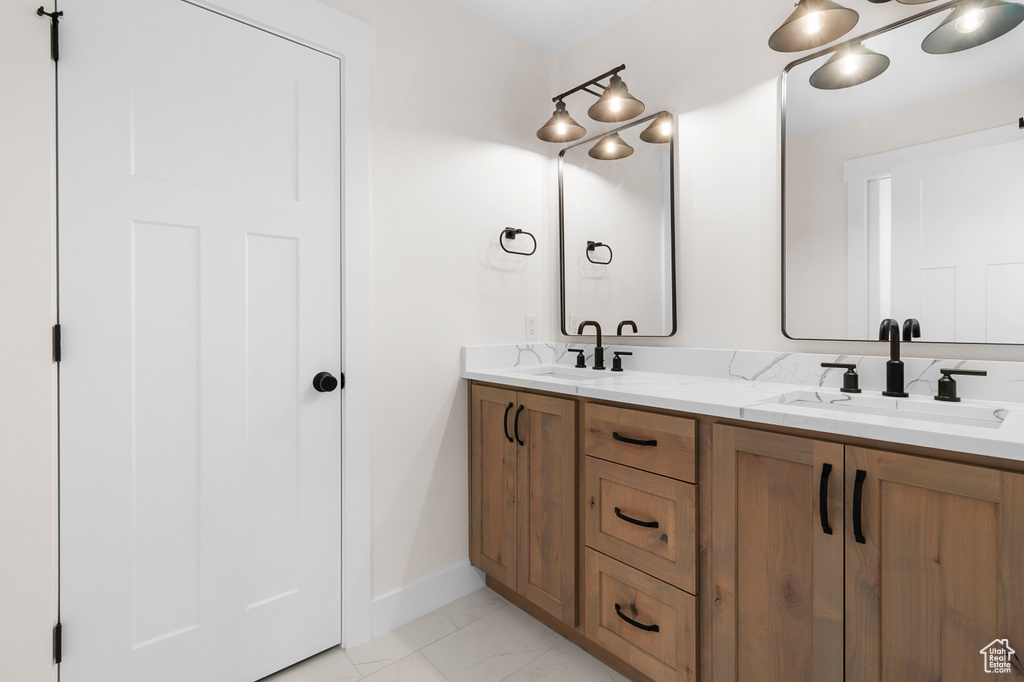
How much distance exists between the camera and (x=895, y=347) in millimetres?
1378

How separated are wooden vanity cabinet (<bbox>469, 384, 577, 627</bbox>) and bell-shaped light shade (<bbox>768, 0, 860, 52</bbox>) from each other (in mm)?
1268

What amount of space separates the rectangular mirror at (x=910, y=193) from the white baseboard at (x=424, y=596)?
1.61m

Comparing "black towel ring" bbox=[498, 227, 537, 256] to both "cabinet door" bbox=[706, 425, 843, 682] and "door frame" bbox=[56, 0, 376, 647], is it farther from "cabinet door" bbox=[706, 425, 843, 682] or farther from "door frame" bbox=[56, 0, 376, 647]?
"cabinet door" bbox=[706, 425, 843, 682]

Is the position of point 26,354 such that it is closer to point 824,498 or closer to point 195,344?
point 195,344

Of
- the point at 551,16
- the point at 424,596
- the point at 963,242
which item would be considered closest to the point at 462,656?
the point at 424,596

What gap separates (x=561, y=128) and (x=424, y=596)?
2.03 metres

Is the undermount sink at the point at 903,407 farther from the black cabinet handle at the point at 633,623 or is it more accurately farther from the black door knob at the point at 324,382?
the black door knob at the point at 324,382

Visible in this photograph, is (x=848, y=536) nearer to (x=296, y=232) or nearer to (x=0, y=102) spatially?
(x=296, y=232)

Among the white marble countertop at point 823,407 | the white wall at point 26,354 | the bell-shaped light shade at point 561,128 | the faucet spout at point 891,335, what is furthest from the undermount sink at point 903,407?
the white wall at point 26,354

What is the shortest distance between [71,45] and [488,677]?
217cm

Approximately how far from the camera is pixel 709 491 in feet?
4.22

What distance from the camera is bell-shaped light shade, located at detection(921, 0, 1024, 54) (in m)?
1.28

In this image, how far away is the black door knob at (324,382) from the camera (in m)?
1.67

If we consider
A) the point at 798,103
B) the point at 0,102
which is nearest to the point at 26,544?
the point at 0,102
